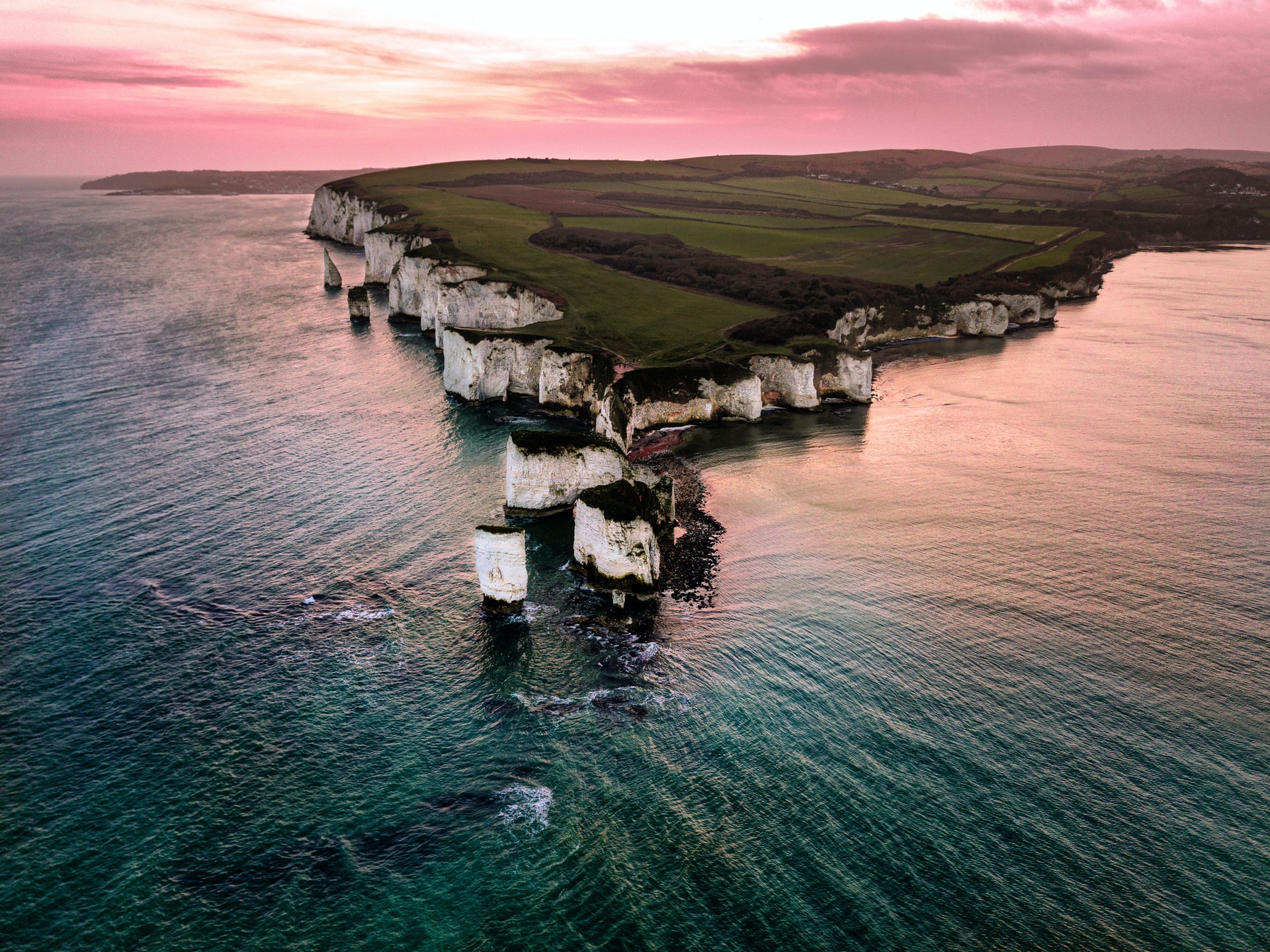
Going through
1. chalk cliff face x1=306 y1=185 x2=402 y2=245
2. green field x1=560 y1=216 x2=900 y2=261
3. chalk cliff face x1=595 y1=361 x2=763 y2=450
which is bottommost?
chalk cliff face x1=595 y1=361 x2=763 y2=450

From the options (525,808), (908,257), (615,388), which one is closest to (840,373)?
(615,388)

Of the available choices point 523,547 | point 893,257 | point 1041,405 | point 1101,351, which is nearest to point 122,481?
point 523,547

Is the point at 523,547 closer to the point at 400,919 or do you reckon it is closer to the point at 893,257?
the point at 400,919

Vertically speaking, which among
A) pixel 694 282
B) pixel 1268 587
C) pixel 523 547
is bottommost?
pixel 1268 587

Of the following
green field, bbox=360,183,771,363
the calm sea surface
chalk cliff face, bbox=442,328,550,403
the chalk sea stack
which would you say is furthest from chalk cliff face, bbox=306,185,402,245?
the calm sea surface

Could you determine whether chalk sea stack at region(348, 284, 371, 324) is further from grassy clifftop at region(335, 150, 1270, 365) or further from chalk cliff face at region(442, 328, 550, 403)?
chalk cliff face at region(442, 328, 550, 403)

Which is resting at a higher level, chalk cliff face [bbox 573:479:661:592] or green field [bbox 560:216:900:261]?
green field [bbox 560:216:900:261]
